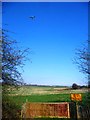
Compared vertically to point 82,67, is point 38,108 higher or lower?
lower

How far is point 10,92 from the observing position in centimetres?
642

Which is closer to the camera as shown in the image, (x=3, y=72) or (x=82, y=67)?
(x=3, y=72)

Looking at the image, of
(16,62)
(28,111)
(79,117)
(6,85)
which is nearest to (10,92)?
(6,85)

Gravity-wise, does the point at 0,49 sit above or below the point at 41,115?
above

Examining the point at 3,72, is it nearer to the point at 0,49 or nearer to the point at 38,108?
the point at 0,49

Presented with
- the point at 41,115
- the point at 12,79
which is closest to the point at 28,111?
the point at 41,115

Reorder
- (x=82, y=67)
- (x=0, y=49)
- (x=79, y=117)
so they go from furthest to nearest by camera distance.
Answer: (x=82, y=67) → (x=79, y=117) → (x=0, y=49)

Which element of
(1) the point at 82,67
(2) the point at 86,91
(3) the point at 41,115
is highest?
(1) the point at 82,67

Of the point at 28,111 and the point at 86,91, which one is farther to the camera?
the point at 86,91

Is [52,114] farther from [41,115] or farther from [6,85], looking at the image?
[6,85]

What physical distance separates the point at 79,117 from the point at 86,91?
889mm

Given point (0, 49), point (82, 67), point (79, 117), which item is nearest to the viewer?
point (0, 49)

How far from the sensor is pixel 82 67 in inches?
313

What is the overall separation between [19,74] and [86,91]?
2.30 m
